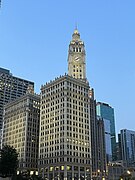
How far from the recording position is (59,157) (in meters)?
178

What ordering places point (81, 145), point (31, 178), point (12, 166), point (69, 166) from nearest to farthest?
1. point (12, 166)
2. point (31, 178)
3. point (69, 166)
4. point (81, 145)

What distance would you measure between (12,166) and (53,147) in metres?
65.6

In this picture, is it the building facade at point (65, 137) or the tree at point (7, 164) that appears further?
the building facade at point (65, 137)

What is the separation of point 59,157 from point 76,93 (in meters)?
43.2

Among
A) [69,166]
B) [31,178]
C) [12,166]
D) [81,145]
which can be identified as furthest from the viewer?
[81,145]

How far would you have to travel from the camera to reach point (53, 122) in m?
192

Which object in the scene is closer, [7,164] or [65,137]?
[7,164]

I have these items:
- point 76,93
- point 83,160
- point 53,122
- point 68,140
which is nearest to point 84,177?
point 83,160

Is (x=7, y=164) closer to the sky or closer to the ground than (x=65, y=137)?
closer to the ground

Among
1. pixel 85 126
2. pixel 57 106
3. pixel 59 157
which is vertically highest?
pixel 57 106

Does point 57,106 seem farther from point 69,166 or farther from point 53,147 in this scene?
point 69,166

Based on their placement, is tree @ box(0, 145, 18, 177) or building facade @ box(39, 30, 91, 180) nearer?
tree @ box(0, 145, 18, 177)

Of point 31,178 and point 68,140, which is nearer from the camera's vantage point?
point 31,178

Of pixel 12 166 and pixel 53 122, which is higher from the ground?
pixel 53 122
